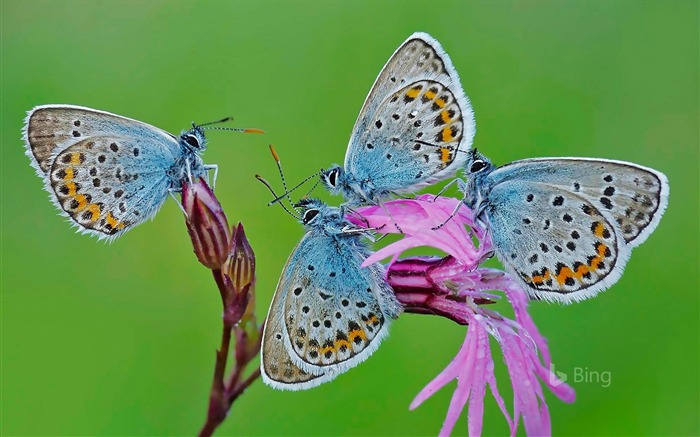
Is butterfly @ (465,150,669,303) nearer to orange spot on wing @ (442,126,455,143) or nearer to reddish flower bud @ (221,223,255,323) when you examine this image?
orange spot on wing @ (442,126,455,143)

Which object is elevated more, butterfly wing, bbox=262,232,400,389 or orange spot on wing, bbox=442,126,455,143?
orange spot on wing, bbox=442,126,455,143

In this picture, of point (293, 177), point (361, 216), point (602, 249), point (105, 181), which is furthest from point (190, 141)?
point (293, 177)

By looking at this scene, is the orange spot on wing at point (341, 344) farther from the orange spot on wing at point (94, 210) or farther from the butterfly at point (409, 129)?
the orange spot on wing at point (94, 210)

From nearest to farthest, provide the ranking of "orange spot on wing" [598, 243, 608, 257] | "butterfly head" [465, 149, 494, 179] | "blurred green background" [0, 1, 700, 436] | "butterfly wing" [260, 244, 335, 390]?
"butterfly wing" [260, 244, 335, 390]
"orange spot on wing" [598, 243, 608, 257]
"butterfly head" [465, 149, 494, 179]
"blurred green background" [0, 1, 700, 436]

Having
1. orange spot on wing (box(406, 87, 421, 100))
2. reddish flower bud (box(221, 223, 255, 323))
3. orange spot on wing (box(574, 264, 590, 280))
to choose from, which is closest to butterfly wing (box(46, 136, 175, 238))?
reddish flower bud (box(221, 223, 255, 323))

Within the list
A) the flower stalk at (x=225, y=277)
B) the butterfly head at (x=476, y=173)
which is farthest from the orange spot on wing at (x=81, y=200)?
the butterfly head at (x=476, y=173)

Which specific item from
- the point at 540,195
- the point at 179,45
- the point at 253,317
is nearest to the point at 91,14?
the point at 179,45

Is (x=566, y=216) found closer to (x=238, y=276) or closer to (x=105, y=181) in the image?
(x=238, y=276)
